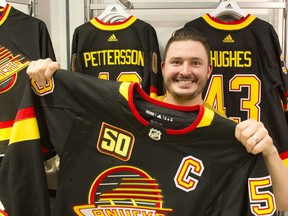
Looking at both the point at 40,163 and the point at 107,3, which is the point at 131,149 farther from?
the point at 107,3

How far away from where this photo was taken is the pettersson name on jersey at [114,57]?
4.28 feet

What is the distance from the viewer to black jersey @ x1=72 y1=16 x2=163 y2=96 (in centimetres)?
130

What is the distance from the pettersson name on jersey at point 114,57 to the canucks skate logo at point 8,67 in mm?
232

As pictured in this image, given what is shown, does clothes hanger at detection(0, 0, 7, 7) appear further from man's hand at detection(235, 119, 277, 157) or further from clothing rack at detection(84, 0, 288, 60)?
man's hand at detection(235, 119, 277, 157)

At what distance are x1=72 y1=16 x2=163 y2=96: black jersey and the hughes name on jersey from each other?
0.42m

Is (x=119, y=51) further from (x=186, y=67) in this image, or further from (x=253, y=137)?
(x=253, y=137)

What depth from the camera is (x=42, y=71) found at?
894 mm

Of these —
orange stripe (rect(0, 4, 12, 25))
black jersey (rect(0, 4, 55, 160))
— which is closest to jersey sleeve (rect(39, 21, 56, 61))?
black jersey (rect(0, 4, 55, 160))

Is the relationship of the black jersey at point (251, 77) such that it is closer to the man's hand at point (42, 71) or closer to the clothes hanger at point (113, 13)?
the clothes hanger at point (113, 13)

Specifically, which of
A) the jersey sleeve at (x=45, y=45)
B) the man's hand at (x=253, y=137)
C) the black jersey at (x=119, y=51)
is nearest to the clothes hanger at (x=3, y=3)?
the jersey sleeve at (x=45, y=45)

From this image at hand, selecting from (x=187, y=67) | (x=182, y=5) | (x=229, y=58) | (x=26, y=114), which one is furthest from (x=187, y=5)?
(x=26, y=114)

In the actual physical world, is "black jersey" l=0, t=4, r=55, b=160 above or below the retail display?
above

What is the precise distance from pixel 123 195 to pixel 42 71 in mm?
374

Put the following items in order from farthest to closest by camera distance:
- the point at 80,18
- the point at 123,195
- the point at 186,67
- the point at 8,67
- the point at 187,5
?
the point at 80,18 → the point at 187,5 → the point at 8,67 → the point at 186,67 → the point at 123,195
